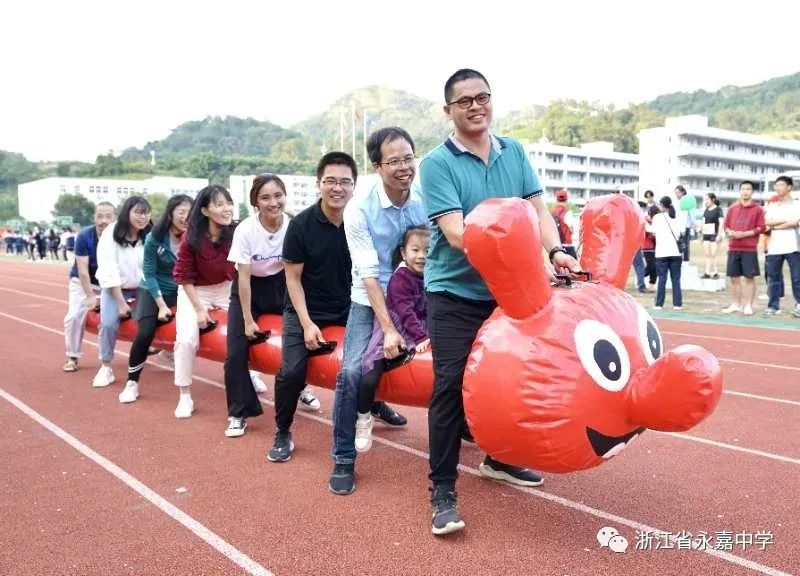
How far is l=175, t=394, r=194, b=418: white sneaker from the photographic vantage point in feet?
17.3

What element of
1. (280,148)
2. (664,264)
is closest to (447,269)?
(664,264)

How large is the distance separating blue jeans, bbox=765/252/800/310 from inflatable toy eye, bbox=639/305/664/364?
24.3 feet

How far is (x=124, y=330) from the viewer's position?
630 cm

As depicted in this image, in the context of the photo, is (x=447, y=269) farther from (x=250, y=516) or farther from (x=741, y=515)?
(x=741, y=515)

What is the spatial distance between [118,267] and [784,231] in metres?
7.95

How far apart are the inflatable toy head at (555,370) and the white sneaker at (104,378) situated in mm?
4615

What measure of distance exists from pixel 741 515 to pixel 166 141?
540 feet

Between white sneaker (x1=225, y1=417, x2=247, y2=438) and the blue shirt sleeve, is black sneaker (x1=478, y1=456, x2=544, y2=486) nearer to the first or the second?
the blue shirt sleeve

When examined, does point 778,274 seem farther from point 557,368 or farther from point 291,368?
point 557,368

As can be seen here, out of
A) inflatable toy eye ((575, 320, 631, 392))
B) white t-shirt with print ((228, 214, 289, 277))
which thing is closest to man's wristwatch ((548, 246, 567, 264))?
inflatable toy eye ((575, 320, 631, 392))

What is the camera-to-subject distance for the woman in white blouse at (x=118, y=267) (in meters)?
6.05

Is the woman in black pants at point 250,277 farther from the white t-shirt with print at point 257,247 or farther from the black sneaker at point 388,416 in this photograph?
the black sneaker at point 388,416

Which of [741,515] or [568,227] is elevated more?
[568,227]

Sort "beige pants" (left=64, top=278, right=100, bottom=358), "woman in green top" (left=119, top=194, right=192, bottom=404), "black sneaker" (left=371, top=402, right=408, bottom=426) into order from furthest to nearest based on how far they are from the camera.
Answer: "beige pants" (left=64, top=278, right=100, bottom=358) → "woman in green top" (left=119, top=194, right=192, bottom=404) → "black sneaker" (left=371, top=402, right=408, bottom=426)
